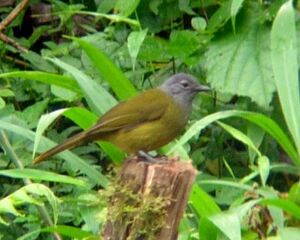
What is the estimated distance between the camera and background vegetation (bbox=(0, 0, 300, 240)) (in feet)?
16.0

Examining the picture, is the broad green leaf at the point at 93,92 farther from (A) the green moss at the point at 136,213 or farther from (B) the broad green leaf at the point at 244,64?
(A) the green moss at the point at 136,213

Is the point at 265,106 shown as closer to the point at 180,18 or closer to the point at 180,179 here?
the point at 180,18

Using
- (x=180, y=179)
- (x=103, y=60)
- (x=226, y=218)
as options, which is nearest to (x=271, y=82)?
(x=103, y=60)

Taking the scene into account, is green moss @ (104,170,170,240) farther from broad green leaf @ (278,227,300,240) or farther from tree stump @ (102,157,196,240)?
broad green leaf @ (278,227,300,240)

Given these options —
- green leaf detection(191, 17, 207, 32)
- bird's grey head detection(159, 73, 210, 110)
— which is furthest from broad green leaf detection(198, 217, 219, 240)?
green leaf detection(191, 17, 207, 32)

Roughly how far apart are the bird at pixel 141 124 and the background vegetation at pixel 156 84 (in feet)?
0.19

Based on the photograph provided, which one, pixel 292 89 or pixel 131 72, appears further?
pixel 131 72

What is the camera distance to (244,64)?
229 inches

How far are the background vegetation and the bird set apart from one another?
0.06m

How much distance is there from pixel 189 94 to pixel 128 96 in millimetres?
333

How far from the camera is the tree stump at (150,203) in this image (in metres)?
3.94

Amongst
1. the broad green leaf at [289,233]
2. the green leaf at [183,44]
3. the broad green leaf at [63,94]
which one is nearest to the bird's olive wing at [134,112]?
the green leaf at [183,44]

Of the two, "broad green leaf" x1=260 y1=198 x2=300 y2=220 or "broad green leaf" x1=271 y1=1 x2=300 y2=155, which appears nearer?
"broad green leaf" x1=260 y1=198 x2=300 y2=220

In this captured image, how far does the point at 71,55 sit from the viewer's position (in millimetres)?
6949
